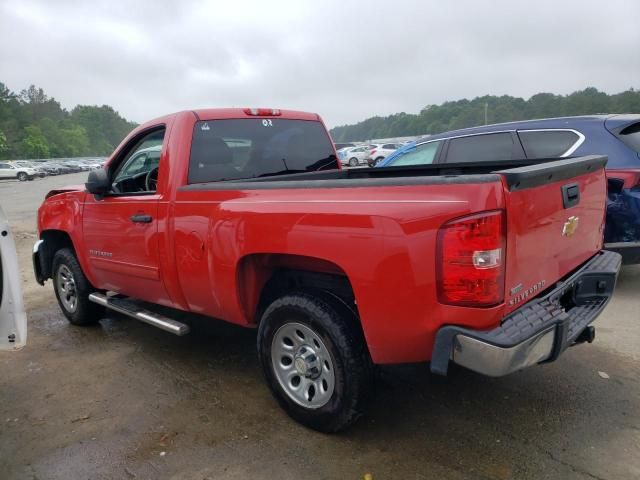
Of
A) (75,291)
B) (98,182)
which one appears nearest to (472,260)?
(98,182)

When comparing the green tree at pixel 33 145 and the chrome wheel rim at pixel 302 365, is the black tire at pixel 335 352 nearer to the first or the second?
the chrome wheel rim at pixel 302 365

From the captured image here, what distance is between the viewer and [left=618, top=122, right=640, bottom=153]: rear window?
4891 millimetres

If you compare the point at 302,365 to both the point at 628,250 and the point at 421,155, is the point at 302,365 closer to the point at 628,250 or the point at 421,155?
the point at 628,250

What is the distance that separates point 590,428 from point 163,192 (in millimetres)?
3089

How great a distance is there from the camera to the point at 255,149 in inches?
157

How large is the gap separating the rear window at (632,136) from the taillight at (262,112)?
3.37 m

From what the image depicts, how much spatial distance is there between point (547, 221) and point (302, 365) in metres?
1.54

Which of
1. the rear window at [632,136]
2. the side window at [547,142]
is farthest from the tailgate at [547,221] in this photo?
the side window at [547,142]

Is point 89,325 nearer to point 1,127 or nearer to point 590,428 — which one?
point 590,428

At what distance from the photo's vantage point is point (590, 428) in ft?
9.50

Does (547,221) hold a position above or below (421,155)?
below

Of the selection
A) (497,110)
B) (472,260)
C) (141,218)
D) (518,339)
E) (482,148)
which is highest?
(497,110)

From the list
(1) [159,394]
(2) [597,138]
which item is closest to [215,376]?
(1) [159,394]

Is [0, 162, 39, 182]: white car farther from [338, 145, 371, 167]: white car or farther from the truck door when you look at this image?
Result: the truck door
